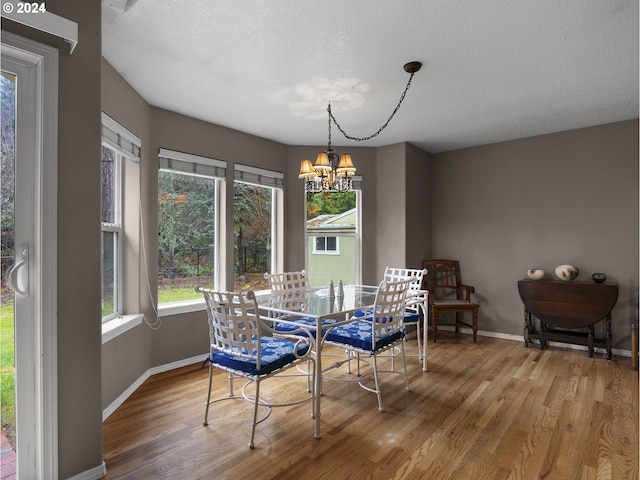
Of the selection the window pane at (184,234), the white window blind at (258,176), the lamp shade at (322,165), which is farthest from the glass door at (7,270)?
the white window blind at (258,176)

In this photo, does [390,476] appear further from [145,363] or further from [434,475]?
[145,363]

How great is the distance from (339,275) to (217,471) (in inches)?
117

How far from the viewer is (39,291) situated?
1629 mm

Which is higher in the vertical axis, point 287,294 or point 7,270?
point 7,270

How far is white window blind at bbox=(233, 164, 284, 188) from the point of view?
3945mm

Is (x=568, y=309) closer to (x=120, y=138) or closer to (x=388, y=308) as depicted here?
(x=388, y=308)

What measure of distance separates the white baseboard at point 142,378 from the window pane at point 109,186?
1.27 m

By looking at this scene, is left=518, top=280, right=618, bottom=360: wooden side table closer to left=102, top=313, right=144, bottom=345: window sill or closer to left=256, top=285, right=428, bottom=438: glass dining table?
left=256, top=285, right=428, bottom=438: glass dining table

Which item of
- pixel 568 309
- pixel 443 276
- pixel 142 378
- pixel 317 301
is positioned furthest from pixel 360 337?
pixel 443 276

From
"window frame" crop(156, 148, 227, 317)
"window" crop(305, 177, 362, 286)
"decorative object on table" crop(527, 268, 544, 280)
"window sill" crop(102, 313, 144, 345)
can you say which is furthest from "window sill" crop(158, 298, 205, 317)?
"decorative object on table" crop(527, 268, 544, 280)

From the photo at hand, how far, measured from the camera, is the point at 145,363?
3.15 m

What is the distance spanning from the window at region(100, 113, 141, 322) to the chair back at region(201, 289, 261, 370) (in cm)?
110

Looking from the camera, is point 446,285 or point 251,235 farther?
point 446,285

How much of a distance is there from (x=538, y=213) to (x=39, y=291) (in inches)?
180
